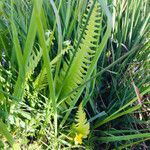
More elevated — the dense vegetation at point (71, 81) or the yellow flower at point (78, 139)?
the dense vegetation at point (71, 81)

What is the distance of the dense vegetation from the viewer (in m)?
0.69

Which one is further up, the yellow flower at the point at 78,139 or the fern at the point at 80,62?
the fern at the point at 80,62

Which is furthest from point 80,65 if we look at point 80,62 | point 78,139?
point 78,139

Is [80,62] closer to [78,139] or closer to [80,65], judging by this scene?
[80,65]

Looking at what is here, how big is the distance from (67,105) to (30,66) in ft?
0.59

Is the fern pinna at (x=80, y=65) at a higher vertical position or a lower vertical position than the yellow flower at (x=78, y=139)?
higher

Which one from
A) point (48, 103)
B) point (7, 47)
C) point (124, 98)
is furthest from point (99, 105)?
point (7, 47)

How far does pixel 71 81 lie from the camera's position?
0.75 meters

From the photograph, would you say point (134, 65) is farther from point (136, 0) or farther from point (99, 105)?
point (136, 0)

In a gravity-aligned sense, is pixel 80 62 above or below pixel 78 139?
above

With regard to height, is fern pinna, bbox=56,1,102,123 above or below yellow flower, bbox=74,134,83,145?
above

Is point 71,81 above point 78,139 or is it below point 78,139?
above

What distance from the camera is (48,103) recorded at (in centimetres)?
76

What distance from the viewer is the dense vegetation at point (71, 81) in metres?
0.69
